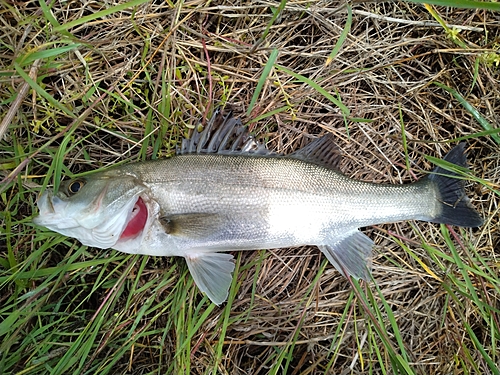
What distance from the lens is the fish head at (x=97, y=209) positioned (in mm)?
2164

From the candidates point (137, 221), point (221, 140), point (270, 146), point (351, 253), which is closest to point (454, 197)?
point (351, 253)

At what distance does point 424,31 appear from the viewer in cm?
278

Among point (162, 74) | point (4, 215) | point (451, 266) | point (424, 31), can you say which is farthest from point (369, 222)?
point (4, 215)

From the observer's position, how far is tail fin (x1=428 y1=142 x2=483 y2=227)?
8.47ft

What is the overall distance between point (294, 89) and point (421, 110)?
1007 millimetres

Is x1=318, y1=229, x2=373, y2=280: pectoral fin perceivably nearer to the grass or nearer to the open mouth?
the grass

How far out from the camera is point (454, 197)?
8.54ft

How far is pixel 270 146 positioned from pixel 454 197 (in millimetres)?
1389

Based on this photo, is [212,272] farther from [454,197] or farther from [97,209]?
[454,197]

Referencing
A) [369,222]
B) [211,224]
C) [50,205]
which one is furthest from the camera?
[369,222]

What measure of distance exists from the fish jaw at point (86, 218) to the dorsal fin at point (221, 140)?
530 millimetres

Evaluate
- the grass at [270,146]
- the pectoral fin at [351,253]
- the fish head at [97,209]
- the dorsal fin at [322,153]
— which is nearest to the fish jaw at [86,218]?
the fish head at [97,209]

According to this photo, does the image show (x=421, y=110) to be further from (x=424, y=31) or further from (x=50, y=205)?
(x=50, y=205)

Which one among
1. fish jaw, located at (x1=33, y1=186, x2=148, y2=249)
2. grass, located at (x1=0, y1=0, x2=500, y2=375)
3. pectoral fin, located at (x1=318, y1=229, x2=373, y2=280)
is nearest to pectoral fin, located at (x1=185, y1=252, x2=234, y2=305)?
grass, located at (x1=0, y1=0, x2=500, y2=375)
